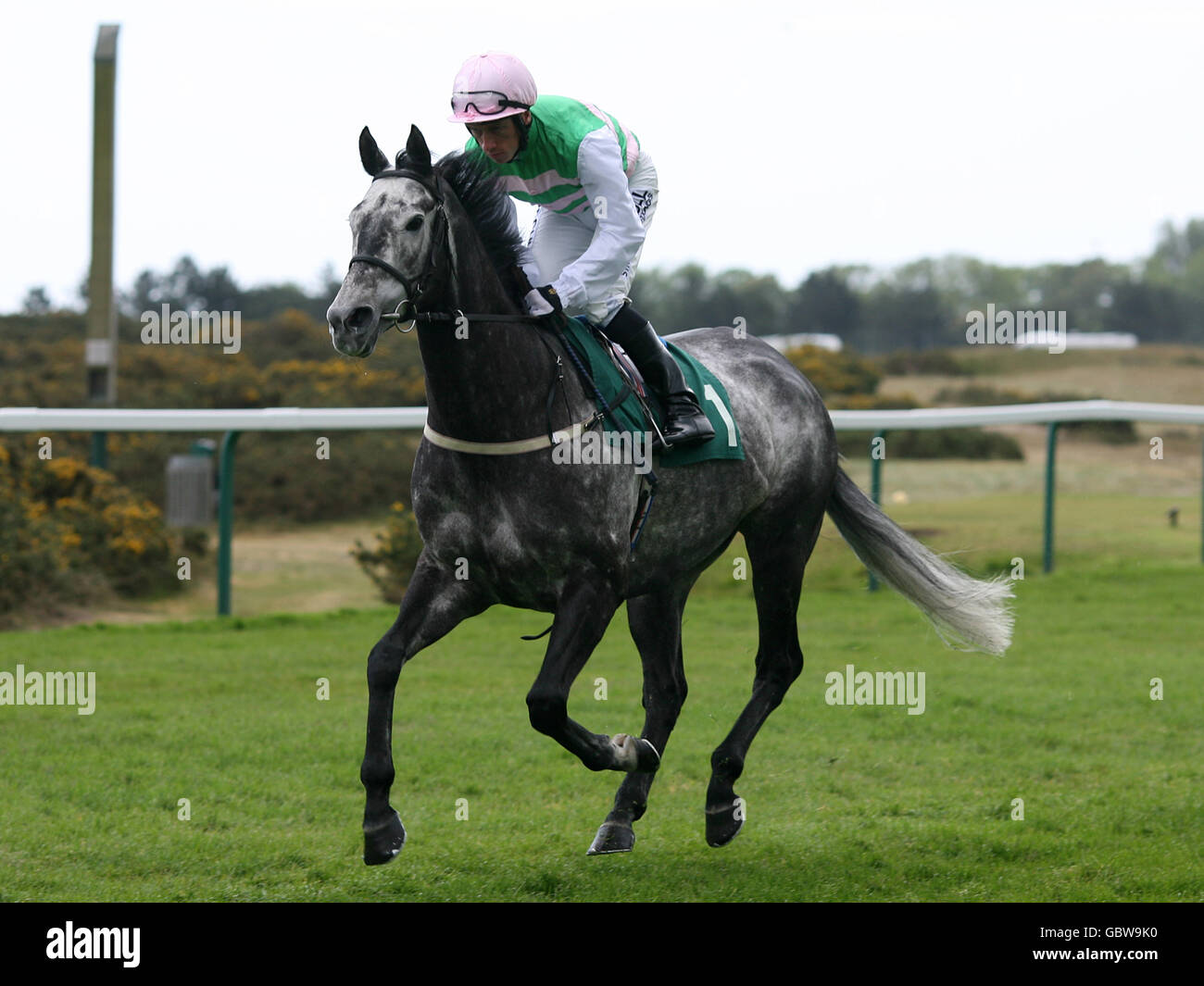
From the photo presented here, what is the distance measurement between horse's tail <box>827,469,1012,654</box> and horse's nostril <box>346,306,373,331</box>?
2591mm

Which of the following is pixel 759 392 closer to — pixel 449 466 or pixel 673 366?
pixel 673 366

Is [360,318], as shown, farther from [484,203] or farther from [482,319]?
[484,203]

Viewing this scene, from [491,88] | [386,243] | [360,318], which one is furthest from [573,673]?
[491,88]

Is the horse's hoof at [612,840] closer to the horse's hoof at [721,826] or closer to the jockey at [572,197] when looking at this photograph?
the horse's hoof at [721,826]

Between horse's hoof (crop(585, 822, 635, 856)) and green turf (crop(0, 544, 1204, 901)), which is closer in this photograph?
green turf (crop(0, 544, 1204, 901))

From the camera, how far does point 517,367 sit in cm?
396

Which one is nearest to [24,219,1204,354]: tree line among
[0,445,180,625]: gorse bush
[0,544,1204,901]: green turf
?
[0,445,180,625]: gorse bush

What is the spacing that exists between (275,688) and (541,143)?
166 inches

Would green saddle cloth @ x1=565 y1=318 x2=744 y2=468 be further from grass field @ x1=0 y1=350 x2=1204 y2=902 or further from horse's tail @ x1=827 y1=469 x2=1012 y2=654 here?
grass field @ x1=0 y1=350 x2=1204 y2=902

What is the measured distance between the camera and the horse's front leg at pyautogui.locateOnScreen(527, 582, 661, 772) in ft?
12.5

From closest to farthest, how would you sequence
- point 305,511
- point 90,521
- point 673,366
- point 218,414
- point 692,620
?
point 673,366
point 218,414
point 692,620
point 90,521
point 305,511

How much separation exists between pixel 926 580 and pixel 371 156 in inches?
107
